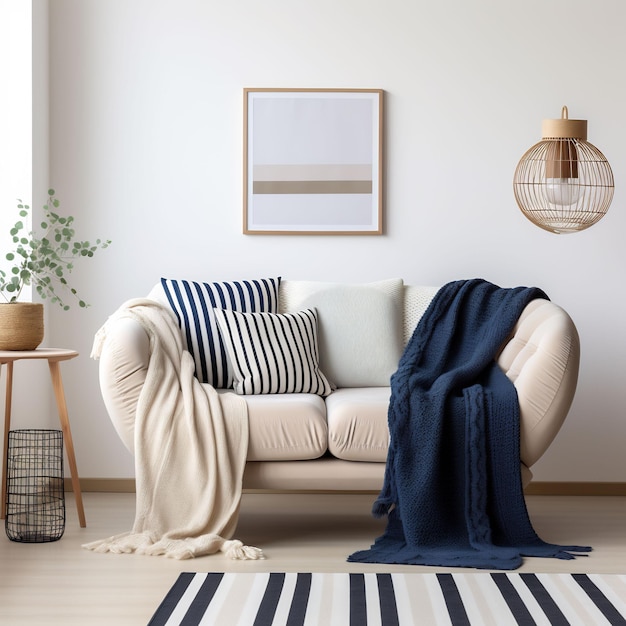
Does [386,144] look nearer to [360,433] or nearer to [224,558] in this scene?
[360,433]

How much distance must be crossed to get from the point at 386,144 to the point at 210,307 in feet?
3.89

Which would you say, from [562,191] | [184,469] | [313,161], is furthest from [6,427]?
[562,191]

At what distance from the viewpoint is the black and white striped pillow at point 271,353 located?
3641mm

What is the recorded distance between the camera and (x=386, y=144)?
14.3ft

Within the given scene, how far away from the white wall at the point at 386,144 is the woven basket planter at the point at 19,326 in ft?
2.48

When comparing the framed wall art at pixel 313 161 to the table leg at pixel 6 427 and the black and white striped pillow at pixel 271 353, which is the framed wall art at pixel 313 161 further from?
the table leg at pixel 6 427

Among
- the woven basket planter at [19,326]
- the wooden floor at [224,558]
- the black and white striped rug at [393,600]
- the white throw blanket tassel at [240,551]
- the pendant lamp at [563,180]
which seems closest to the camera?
the black and white striped rug at [393,600]

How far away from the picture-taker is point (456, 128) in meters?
4.33

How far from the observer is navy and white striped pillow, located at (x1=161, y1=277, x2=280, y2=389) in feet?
12.4

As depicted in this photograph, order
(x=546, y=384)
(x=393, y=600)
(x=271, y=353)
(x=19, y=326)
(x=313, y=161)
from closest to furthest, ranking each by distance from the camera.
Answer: (x=393, y=600)
(x=546, y=384)
(x=19, y=326)
(x=271, y=353)
(x=313, y=161)

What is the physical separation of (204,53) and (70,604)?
2643 mm

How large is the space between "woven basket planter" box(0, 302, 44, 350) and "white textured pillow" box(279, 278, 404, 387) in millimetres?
1074

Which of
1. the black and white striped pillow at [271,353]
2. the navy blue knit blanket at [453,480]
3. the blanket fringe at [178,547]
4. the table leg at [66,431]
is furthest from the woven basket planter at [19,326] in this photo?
the navy blue knit blanket at [453,480]

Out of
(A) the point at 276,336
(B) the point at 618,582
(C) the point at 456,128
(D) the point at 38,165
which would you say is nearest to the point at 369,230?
(C) the point at 456,128
